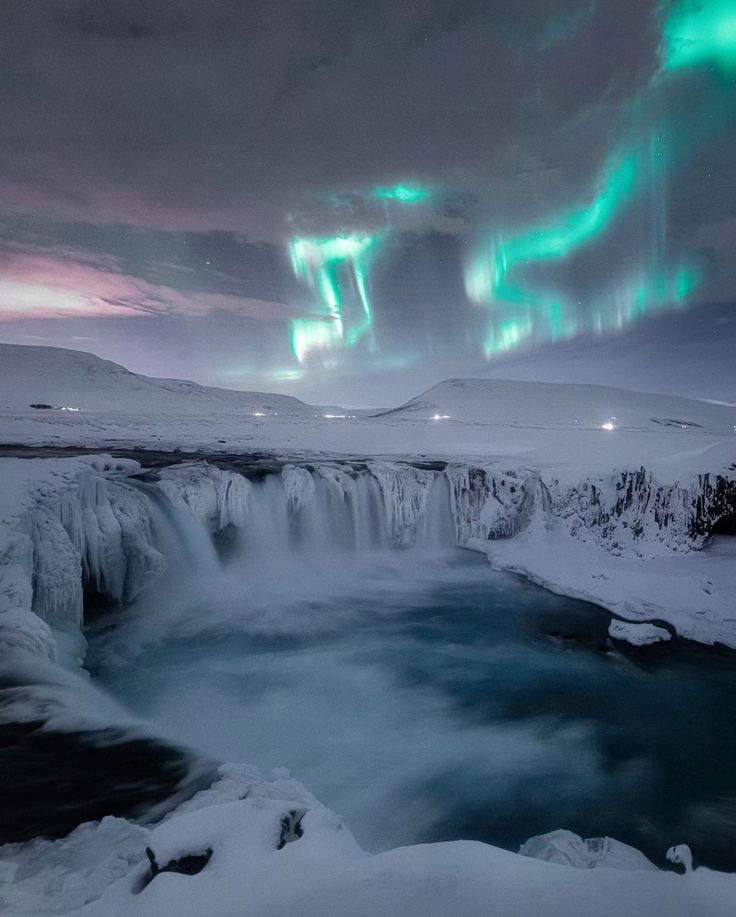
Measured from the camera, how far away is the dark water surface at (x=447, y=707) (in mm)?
4992

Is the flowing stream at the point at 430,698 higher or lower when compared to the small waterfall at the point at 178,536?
lower

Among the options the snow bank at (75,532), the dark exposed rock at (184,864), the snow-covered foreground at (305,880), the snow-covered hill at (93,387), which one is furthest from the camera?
the snow-covered hill at (93,387)

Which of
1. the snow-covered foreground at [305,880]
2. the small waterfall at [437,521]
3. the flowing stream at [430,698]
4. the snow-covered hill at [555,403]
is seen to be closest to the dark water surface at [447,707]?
the flowing stream at [430,698]

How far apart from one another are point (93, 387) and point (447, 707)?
14965cm

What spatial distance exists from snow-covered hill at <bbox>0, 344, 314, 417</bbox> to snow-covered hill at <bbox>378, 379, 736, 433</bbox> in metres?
43.5

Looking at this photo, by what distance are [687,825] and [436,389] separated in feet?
514

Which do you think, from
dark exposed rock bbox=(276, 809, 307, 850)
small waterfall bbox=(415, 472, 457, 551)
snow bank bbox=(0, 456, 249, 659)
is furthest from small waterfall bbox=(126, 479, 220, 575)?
dark exposed rock bbox=(276, 809, 307, 850)

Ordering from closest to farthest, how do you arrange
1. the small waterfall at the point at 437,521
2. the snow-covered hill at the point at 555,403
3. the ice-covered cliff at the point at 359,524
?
the ice-covered cliff at the point at 359,524
the small waterfall at the point at 437,521
the snow-covered hill at the point at 555,403

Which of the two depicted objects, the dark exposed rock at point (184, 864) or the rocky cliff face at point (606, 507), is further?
the rocky cliff face at point (606, 507)

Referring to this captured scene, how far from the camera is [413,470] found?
14.9m

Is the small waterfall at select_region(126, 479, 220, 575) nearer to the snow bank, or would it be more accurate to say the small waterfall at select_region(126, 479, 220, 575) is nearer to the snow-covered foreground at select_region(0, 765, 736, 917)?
the snow bank

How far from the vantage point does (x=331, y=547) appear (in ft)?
44.0

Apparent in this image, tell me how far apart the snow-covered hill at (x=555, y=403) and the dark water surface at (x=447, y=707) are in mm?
103640

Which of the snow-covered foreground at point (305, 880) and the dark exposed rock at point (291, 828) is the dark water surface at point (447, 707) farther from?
the dark exposed rock at point (291, 828)
